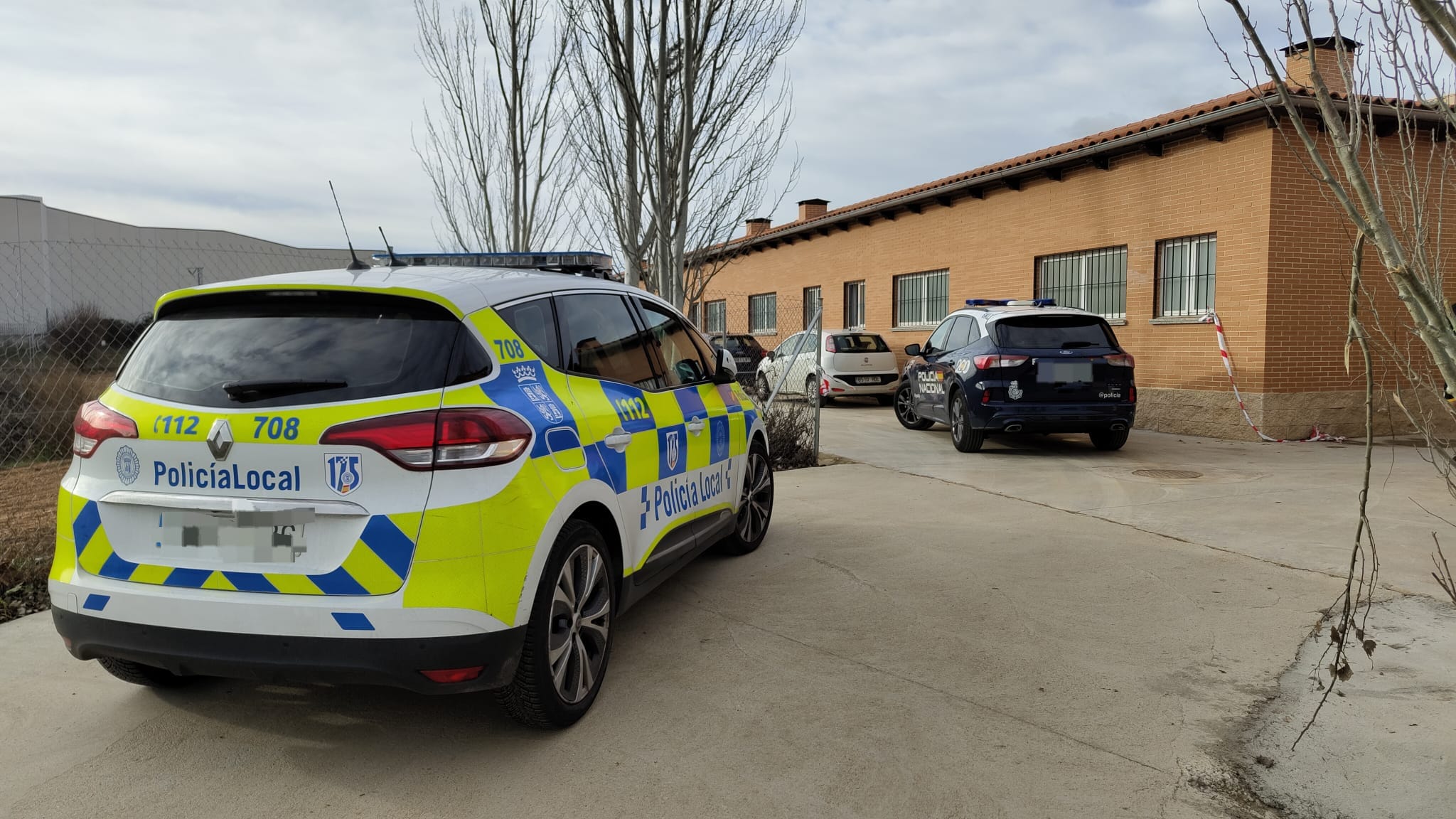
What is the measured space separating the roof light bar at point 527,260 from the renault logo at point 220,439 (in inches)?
96.6

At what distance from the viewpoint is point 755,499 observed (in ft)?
20.2

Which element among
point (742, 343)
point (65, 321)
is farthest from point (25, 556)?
point (742, 343)

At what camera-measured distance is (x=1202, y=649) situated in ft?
14.0

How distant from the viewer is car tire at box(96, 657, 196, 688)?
3.56 m

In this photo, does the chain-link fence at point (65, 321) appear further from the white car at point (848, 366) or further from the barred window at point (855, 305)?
the barred window at point (855, 305)

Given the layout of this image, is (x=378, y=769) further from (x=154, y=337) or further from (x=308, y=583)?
(x=154, y=337)

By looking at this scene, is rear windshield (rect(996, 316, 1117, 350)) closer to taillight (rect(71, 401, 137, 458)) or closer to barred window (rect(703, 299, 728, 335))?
taillight (rect(71, 401, 137, 458))

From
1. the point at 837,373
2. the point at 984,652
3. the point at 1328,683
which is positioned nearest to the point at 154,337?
the point at 984,652

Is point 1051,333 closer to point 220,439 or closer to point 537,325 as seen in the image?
point 537,325

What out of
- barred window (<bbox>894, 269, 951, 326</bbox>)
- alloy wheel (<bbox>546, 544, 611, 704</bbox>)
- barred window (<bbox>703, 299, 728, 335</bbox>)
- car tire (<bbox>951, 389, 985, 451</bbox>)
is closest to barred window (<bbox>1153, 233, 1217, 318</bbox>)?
car tire (<bbox>951, 389, 985, 451</bbox>)

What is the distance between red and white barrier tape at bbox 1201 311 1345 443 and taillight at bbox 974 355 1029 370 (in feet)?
12.9

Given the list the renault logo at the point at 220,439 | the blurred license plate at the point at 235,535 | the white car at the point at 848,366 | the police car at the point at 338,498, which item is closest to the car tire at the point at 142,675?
the police car at the point at 338,498

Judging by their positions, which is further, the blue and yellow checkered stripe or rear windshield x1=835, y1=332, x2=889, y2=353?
rear windshield x1=835, y1=332, x2=889, y2=353

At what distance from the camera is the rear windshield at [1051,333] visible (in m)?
10.3
